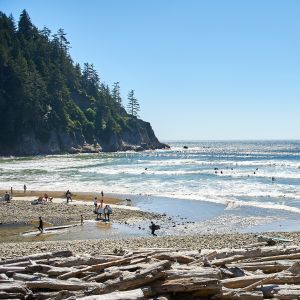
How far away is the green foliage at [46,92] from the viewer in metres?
118

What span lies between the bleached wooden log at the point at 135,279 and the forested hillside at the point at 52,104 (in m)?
112

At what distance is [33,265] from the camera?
922 centimetres

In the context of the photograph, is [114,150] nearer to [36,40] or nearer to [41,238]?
[36,40]

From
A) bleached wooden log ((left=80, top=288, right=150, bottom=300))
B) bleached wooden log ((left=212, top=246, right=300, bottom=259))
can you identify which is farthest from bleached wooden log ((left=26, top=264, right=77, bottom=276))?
bleached wooden log ((left=212, top=246, right=300, bottom=259))

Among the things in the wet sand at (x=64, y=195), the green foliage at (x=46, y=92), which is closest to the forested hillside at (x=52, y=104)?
the green foliage at (x=46, y=92)

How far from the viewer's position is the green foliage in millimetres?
118188

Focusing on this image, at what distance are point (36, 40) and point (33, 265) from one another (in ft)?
499

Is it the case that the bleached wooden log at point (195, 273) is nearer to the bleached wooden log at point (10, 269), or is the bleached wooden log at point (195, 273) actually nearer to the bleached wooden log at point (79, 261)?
the bleached wooden log at point (79, 261)

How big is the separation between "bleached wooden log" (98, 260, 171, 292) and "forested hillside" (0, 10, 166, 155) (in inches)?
4392

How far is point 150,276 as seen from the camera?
26.2ft

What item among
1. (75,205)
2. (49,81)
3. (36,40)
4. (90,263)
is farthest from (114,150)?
(90,263)

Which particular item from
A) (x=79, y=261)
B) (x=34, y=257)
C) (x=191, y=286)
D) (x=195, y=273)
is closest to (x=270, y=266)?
(x=195, y=273)

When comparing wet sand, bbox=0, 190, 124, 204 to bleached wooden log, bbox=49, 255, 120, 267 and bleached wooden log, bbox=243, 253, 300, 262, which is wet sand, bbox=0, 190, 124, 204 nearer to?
bleached wooden log, bbox=49, 255, 120, 267

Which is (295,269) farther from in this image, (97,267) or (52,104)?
(52,104)
